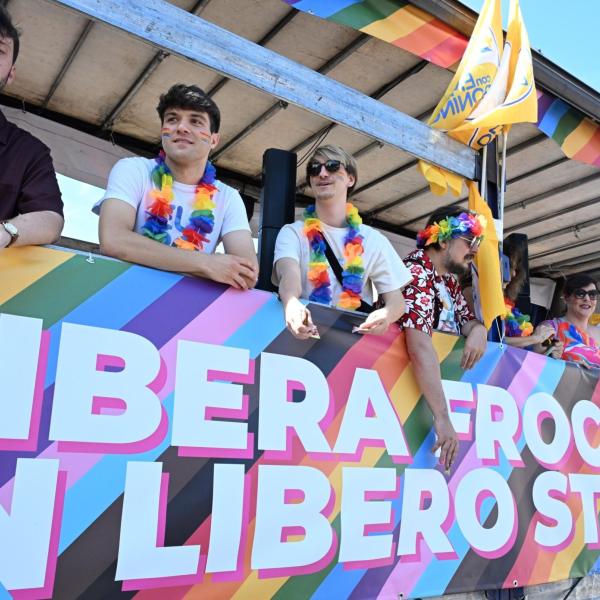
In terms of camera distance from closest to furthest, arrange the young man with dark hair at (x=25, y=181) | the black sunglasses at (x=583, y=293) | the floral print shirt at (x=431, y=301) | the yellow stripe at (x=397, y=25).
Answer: the young man with dark hair at (x=25, y=181) < the floral print shirt at (x=431, y=301) < the yellow stripe at (x=397, y=25) < the black sunglasses at (x=583, y=293)

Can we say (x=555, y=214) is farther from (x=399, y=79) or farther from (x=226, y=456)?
(x=226, y=456)

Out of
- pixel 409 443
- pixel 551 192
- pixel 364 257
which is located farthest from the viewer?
pixel 551 192

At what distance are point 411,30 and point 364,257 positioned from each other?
5.33 feet

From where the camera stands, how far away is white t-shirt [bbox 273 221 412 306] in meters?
2.37

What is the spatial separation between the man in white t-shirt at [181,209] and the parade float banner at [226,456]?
0.25 ft

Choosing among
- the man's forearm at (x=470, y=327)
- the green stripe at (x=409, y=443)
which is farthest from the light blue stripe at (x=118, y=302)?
the man's forearm at (x=470, y=327)

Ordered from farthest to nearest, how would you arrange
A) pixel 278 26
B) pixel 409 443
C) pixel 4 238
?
1. pixel 278 26
2. pixel 409 443
3. pixel 4 238

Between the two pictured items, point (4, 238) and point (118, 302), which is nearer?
point (4, 238)

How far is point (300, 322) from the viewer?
6.35 ft

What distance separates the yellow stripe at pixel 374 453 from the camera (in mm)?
1806

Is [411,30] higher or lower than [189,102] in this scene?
higher

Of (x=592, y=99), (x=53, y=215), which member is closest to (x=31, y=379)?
(x=53, y=215)

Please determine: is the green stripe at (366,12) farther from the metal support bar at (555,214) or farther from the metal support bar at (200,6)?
the metal support bar at (555,214)

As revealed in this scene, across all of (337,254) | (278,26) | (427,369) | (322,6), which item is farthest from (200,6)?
(427,369)
